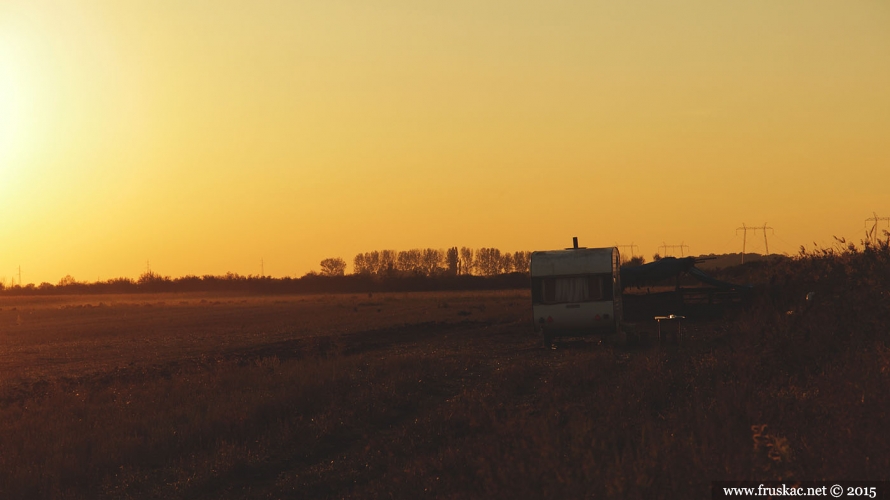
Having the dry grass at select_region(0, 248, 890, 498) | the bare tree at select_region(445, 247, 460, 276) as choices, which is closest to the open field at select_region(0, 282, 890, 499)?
the dry grass at select_region(0, 248, 890, 498)

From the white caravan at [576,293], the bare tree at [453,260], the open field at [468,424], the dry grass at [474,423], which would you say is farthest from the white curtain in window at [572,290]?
the bare tree at [453,260]

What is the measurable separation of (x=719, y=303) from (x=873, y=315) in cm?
2137

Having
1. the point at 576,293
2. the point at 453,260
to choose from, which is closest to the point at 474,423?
the point at 576,293

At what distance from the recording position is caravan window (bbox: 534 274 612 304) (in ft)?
90.0

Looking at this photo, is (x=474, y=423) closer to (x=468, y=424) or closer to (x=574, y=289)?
(x=468, y=424)

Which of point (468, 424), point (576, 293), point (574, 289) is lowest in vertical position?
point (468, 424)

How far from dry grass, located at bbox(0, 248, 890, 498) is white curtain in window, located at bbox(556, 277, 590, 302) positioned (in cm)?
295

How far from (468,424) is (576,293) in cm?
1482

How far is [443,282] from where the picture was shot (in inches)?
4665

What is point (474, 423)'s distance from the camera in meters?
13.2

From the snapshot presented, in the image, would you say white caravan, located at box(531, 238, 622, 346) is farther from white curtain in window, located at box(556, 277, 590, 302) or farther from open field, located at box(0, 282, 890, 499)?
open field, located at box(0, 282, 890, 499)

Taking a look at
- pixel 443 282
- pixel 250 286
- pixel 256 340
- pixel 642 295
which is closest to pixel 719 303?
pixel 642 295

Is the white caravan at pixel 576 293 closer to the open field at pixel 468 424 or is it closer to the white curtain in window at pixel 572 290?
the white curtain in window at pixel 572 290

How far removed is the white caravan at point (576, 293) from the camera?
27.4m
